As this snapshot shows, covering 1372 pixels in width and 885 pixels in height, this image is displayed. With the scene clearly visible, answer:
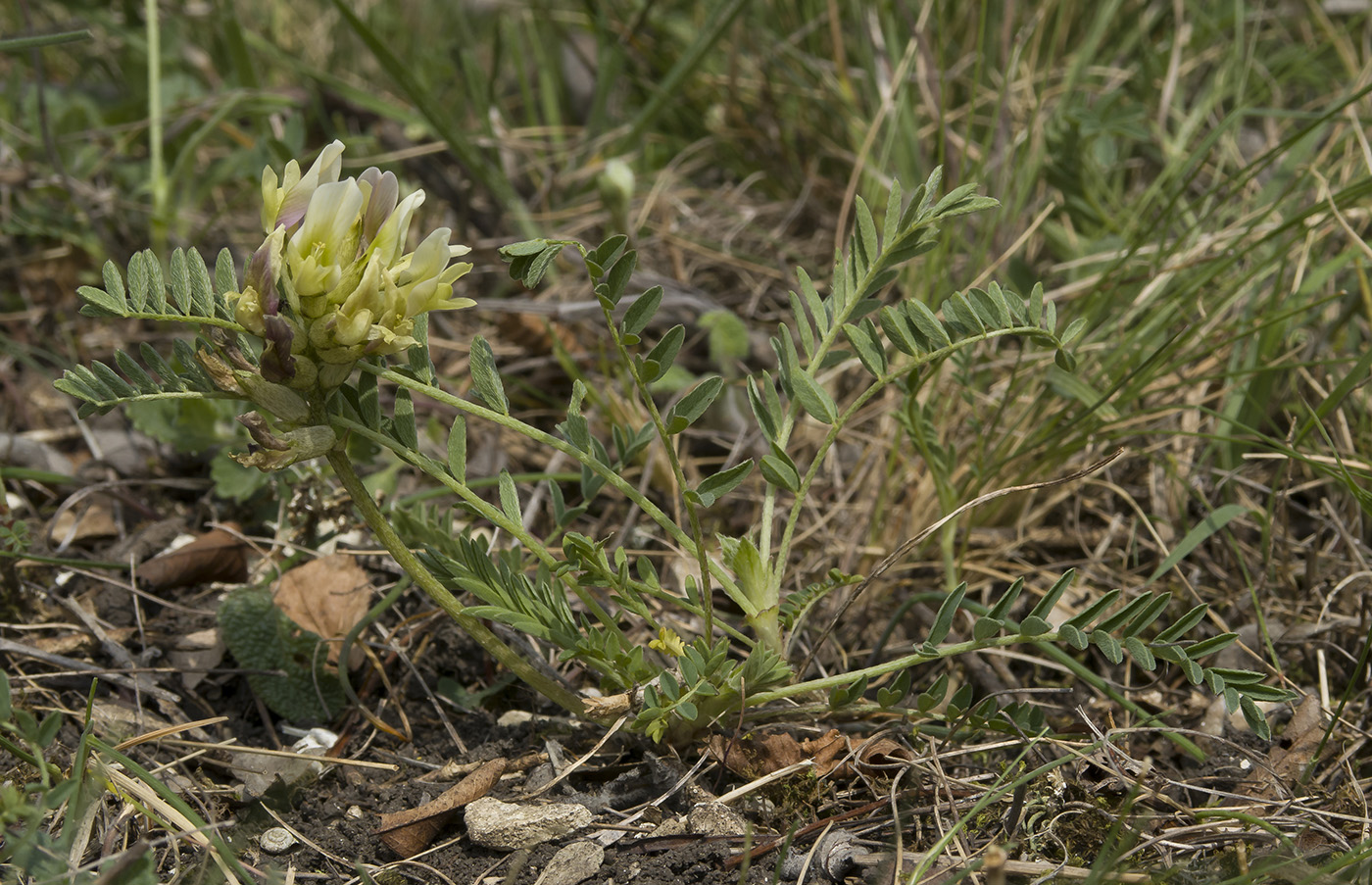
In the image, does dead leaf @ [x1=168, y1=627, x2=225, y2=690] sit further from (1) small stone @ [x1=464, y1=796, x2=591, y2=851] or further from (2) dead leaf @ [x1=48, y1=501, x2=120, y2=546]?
(1) small stone @ [x1=464, y1=796, x2=591, y2=851]

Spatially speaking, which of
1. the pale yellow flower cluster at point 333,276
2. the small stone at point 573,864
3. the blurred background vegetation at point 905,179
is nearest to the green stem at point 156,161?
the blurred background vegetation at point 905,179

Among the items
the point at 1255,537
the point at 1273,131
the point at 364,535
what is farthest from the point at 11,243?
the point at 1273,131

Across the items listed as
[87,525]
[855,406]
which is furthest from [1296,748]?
[87,525]

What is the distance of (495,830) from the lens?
163 centimetres

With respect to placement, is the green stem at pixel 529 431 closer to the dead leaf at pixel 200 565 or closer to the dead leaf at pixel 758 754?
the dead leaf at pixel 758 754

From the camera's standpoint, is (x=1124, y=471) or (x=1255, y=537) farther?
(x=1124, y=471)

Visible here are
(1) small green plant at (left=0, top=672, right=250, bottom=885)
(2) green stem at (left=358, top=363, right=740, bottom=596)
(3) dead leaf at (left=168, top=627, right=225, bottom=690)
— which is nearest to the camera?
(1) small green plant at (left=0, top=672, right=250, bottom=885)

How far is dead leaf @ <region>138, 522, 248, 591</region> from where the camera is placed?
2.12 m

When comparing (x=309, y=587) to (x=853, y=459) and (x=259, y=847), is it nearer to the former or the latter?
(x=259, y=847)

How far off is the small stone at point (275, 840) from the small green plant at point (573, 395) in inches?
17.4

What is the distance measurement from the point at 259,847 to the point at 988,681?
1308mm

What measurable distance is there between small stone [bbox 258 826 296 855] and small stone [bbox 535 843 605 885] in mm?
425

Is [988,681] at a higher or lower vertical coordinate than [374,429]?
lower

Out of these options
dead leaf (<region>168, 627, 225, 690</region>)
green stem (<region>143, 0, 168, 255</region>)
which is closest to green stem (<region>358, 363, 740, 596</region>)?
dead leaf (<region>168, 627, 225, 690</region>)
